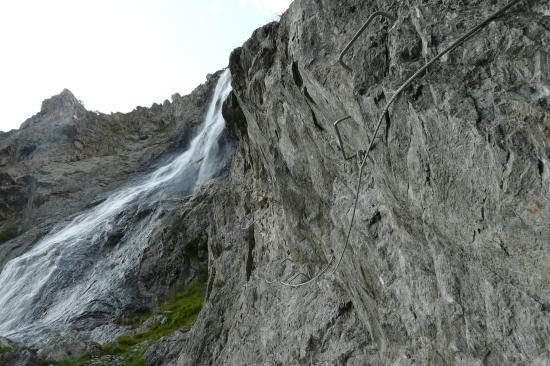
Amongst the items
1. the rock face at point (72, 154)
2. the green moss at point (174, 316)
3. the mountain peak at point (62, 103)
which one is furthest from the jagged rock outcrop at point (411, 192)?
the mountain peak at point (62, 103)

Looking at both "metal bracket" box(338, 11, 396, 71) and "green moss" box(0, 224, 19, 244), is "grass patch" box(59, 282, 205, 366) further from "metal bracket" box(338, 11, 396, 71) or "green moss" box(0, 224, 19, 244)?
"green moss" box(0, 224, 19, 244)

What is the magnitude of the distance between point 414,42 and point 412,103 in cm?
97

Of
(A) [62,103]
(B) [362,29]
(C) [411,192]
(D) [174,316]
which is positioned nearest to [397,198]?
(C) [411,192]

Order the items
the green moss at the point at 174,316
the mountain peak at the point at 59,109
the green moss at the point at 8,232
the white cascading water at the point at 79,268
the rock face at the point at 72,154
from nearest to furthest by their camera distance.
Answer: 1. the green moss at the point at 174,316
2. the white cascading water at the point at 79,268
3. the green moss at the point at 8,232
4. the rock face at the point at 72,154
5. the mountain peak at the point at 59,109

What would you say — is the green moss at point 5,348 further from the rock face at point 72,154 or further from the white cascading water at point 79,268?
the rock face at point 72,154

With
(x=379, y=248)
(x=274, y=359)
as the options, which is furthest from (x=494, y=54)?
(x=274, y=359)

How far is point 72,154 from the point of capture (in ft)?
184

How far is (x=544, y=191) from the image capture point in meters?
4.52

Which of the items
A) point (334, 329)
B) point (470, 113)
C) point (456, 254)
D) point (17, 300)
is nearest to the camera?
point (470, 113)

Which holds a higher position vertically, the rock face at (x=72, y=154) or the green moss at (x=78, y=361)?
the rock face at (x=72, y=154)

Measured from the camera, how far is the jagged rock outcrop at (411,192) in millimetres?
4836

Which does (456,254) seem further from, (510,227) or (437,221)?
(510,227)

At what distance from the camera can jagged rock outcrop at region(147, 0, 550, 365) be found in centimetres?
484

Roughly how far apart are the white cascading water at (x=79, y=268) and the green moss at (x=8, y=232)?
6.95 meters
